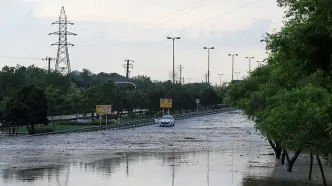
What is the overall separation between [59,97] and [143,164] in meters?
49.2

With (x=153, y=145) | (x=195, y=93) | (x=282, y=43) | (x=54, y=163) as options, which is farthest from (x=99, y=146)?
(x=195, y=93)

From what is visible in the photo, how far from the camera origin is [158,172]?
110 ft

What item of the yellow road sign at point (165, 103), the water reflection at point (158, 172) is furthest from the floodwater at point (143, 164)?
the yellow road sign at point (165, 103)

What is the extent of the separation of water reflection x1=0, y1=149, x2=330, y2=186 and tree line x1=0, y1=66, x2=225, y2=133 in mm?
24505

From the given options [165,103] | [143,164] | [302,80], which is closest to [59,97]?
[165,103]

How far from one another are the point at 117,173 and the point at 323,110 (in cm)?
1499

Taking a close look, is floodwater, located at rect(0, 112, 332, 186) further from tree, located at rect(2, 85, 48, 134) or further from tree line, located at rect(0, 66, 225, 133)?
tree line, located at rect(0, 66, 225, 133)

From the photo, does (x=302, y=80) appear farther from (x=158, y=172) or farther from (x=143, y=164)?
(x=143, y=164)

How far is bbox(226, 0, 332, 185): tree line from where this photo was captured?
46.6ft

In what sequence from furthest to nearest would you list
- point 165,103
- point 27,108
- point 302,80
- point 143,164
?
point 165,103 < point 27,108 < point 143,164 < point 302,80

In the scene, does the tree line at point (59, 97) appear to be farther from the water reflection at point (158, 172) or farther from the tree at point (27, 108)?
the water reflection at point (158, 172)

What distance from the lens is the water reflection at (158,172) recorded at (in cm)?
2934

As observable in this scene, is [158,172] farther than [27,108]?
No

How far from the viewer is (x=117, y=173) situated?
32.9 metres
